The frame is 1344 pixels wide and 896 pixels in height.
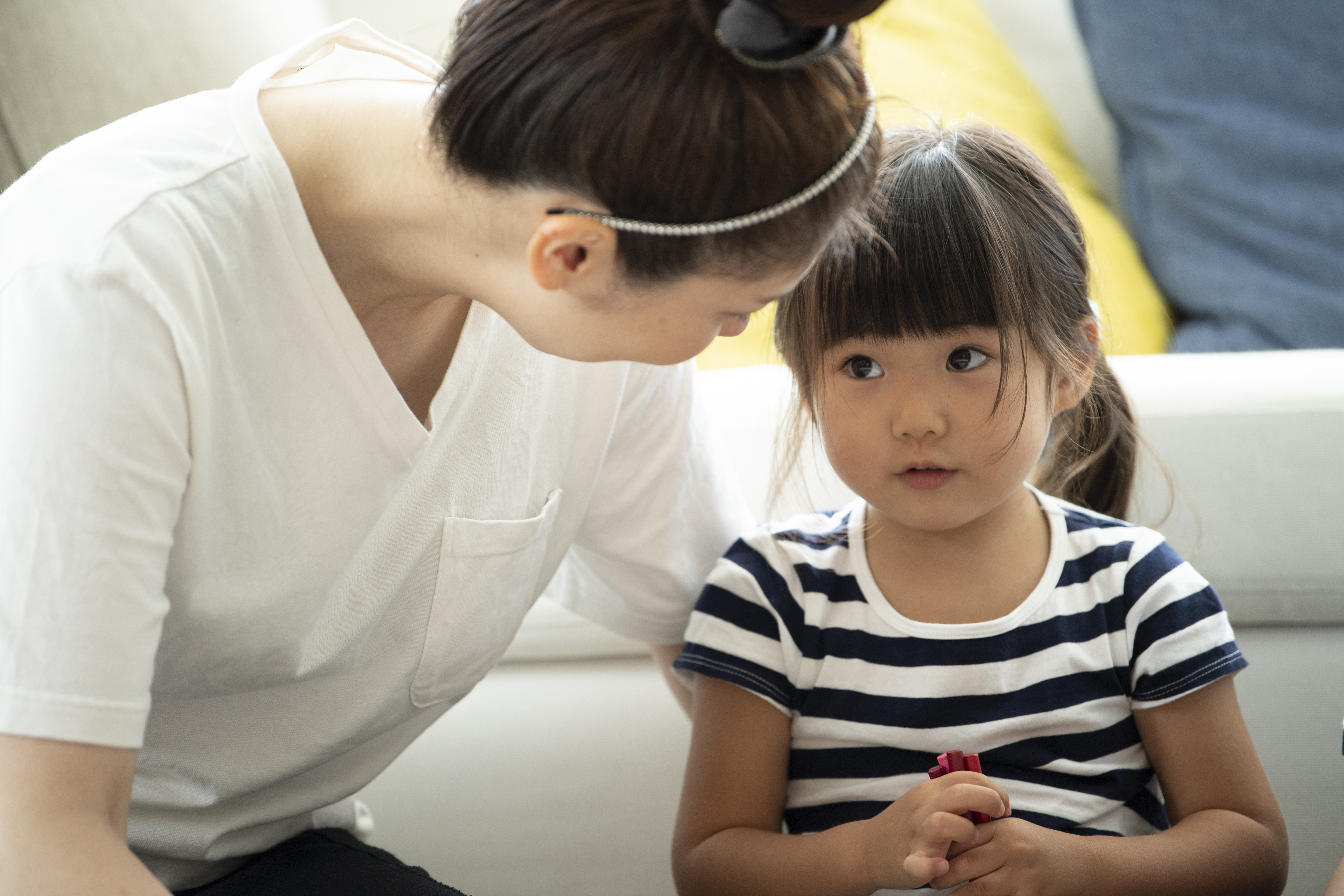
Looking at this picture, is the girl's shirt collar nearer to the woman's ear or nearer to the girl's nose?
the girl's nose

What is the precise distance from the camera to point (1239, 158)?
1.38m

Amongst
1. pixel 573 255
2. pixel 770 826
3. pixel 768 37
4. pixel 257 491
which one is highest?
pixel 768 37

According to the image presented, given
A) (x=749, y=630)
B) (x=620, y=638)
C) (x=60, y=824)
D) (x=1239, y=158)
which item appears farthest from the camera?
(x=1239, y=158)

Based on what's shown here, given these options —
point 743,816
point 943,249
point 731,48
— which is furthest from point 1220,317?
point 731,48

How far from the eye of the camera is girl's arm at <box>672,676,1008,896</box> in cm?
70

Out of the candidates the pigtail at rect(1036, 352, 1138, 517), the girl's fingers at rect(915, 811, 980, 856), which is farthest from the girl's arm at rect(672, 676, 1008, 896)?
the pigtail at rect(1036, 352, 1138, 517)

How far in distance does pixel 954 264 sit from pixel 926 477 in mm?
153

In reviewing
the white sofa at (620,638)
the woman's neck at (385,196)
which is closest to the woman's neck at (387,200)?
the woman's neck at (385,196)

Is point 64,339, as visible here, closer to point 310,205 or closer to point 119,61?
point 310,205

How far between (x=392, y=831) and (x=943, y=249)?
76cm

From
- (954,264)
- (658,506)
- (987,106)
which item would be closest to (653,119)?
(954,264)

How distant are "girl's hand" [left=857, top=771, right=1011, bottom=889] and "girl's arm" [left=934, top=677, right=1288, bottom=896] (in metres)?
0.03

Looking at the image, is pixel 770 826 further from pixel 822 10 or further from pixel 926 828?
pixel 822 10

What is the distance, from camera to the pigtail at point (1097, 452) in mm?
928
